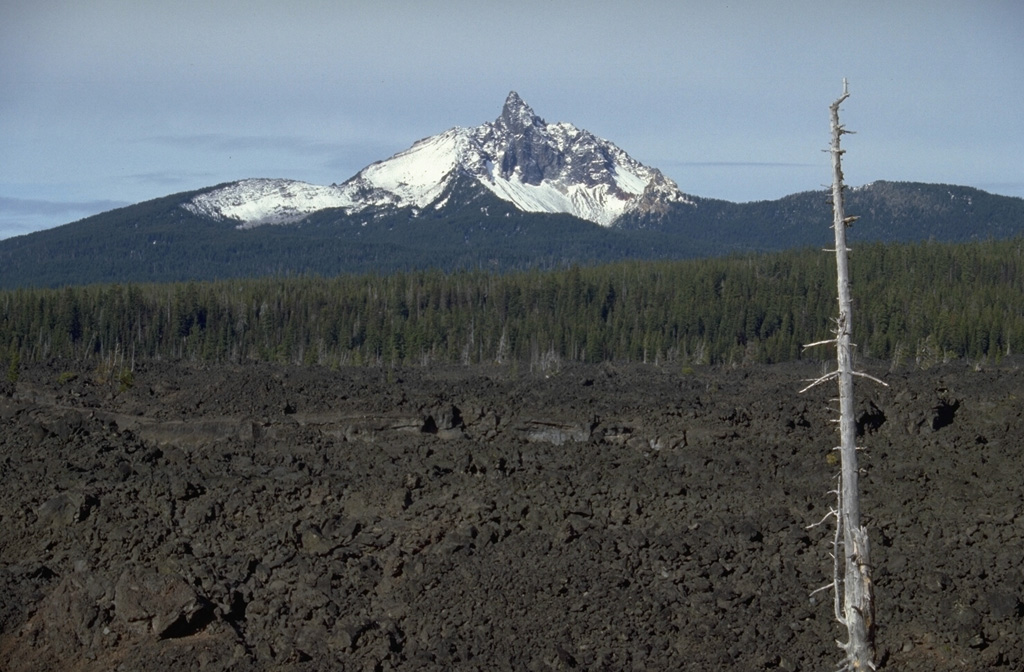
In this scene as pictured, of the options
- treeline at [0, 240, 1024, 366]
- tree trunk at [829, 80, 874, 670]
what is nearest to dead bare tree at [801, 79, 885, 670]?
tree trunk at [829, 80, 874, 670]

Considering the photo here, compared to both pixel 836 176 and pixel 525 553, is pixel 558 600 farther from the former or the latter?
pixel 836 176

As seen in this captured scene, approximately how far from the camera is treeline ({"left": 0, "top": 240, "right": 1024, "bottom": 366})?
9004 cm

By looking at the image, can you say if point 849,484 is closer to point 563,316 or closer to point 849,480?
point 849,480

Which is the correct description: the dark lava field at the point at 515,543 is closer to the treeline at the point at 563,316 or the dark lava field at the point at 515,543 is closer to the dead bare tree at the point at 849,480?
the dead bare tree at the point at 849,480

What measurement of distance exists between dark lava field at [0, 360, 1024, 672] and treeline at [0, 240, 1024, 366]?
4691 cm

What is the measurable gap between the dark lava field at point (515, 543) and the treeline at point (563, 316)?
154ft

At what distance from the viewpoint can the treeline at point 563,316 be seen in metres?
90.0

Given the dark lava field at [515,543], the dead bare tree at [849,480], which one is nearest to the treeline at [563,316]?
the dark lava field at [515,543]

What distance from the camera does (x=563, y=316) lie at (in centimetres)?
10081

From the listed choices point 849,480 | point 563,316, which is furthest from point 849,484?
point 563,316

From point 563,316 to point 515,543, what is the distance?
74.7 metres

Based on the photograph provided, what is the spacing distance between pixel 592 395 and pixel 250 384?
12.8 metres

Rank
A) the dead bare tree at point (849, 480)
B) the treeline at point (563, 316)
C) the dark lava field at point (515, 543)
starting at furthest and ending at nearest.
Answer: the treeline at point (563, 316)
the dark lava field at point (515, 543)
the dead bare tree at point (849, 480)

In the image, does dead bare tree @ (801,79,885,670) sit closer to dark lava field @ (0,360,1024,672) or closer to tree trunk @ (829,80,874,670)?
tree trunk @ (829,80,874,670)
